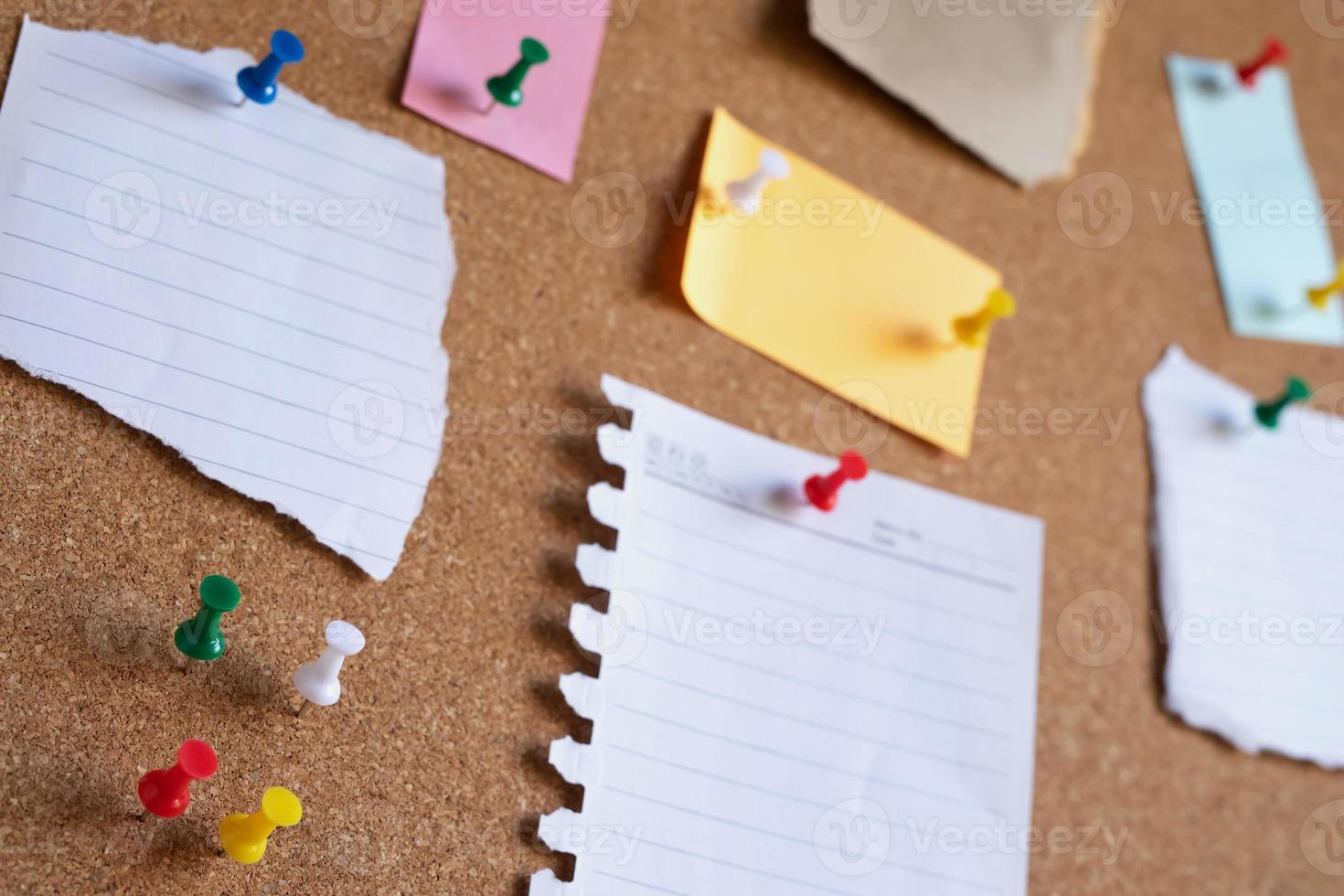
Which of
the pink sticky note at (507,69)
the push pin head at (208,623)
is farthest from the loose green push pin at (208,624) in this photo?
the pink sticky note at (507,69)

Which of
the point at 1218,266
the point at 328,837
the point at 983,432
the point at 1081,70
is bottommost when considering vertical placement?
the point at 328,837

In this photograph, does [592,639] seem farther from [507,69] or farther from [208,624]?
[507,69]

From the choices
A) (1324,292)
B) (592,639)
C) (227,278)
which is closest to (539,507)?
(592,639)

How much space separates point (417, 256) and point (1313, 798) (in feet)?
2.12

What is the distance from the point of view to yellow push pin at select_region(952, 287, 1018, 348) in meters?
0.66

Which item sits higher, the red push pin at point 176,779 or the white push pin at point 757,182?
the white push pin at point 757,182

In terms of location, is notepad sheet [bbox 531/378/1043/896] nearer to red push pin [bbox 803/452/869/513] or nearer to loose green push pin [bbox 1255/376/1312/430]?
red push pin [bbox 803/452/869/513]

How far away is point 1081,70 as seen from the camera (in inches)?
30.8

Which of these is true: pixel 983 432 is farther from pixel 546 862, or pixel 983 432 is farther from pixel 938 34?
pixel 546 862

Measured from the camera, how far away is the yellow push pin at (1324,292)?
79 centimetres

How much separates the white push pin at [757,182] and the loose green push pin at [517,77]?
13 centimetres

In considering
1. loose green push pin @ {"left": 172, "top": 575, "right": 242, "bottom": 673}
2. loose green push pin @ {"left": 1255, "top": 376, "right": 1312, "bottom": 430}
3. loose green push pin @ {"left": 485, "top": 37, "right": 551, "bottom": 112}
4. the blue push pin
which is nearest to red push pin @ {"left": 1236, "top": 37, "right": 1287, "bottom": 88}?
loose green push pin @ {"left": 1255, "top": 376, "right": 1312, "bottom": 430}

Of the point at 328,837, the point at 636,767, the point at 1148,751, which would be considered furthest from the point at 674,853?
the point at 1148,751

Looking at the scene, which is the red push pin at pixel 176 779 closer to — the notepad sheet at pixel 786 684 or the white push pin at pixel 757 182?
the notepad sheet at pixel 786 684
